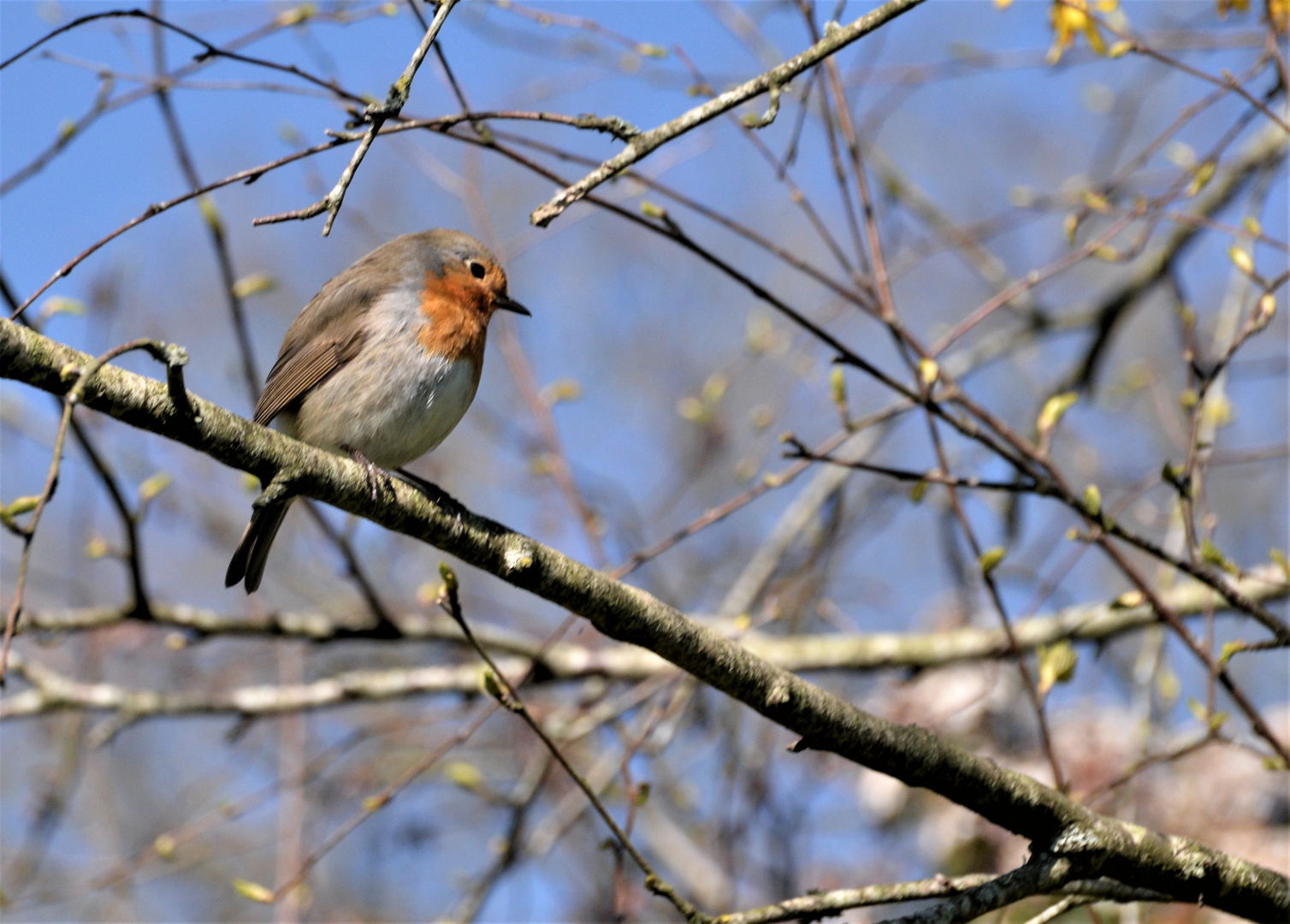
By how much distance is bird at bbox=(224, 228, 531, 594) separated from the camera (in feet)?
12.4

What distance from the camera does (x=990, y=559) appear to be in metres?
3.16

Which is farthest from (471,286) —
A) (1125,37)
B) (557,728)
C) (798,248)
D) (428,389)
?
(798,248)

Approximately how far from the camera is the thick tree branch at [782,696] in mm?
2346

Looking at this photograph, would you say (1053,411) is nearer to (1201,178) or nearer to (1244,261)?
(1244,261)

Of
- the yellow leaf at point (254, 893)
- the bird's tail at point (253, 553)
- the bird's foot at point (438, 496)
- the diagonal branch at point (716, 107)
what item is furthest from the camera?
the bird's tail at point (253, 553)

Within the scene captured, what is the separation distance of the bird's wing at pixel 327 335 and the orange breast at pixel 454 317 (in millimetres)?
177

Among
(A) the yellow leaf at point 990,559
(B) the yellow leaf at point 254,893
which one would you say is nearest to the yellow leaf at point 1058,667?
(A) the yellow leaf at point 990,559

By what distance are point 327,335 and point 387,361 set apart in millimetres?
386

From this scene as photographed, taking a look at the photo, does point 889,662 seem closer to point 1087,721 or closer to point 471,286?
point 1087,721

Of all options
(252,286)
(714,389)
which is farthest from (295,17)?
(714,389)

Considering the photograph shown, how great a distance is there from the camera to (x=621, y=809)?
6148mm

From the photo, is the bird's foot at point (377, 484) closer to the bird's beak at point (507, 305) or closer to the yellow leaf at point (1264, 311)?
the bird's beak at point (507, 305)

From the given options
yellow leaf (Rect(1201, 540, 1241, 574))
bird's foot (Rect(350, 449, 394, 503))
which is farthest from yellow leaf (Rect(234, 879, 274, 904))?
yellow leaf (Rect(1201, 540, 1241, 574))

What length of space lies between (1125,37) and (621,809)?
14.2 ft
